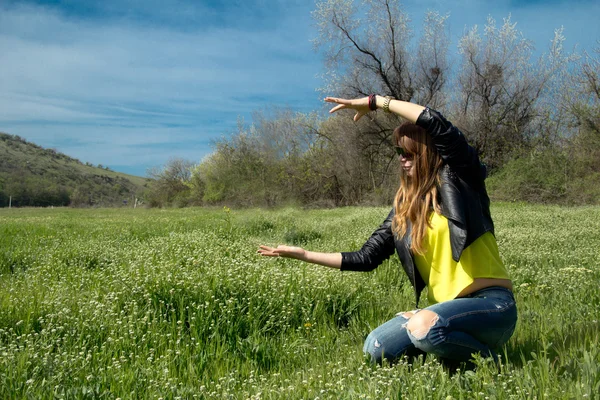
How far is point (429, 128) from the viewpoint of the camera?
3467mm

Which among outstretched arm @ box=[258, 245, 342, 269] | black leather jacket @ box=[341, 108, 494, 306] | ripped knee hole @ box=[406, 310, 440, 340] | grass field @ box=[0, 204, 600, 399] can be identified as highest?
black leather jacket @ box=[341, 108, 494, 306]

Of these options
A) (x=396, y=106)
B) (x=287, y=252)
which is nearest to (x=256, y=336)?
(x=287, y=252)

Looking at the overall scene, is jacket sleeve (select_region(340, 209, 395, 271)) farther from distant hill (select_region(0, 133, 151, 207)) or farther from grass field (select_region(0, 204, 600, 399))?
distant hill (select_region(0, 133, 151, 207))

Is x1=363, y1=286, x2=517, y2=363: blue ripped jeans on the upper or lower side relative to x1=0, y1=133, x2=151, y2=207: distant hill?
lower

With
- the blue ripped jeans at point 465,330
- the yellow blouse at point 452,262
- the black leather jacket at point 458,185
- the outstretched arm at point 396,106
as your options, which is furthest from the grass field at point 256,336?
the outstretched arm at point 396,106

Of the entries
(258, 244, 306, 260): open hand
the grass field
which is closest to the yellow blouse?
the grass field

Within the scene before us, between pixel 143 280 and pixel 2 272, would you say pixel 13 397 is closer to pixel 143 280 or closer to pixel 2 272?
pixel 143 280

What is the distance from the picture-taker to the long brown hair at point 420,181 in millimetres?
3643

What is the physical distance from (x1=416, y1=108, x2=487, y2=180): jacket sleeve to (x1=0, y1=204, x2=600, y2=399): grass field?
4.32 ft

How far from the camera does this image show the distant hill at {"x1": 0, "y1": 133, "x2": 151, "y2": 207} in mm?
93312

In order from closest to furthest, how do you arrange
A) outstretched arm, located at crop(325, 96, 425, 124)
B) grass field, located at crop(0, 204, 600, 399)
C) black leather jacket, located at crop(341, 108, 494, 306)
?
grass field, located at crop(0, 204, 600, 399)
black leather jacket, located at crop(341, 108, 494, 306)
outstretched arm, located at crop(325, 96, 425, 124)

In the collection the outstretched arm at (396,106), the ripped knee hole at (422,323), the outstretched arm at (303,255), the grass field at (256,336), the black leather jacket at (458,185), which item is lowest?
the grass field at (256,336)

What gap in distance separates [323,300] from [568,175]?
2461 cm

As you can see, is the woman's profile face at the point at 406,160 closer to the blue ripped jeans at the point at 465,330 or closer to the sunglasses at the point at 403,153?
the sunglasses at the point at 403,153
